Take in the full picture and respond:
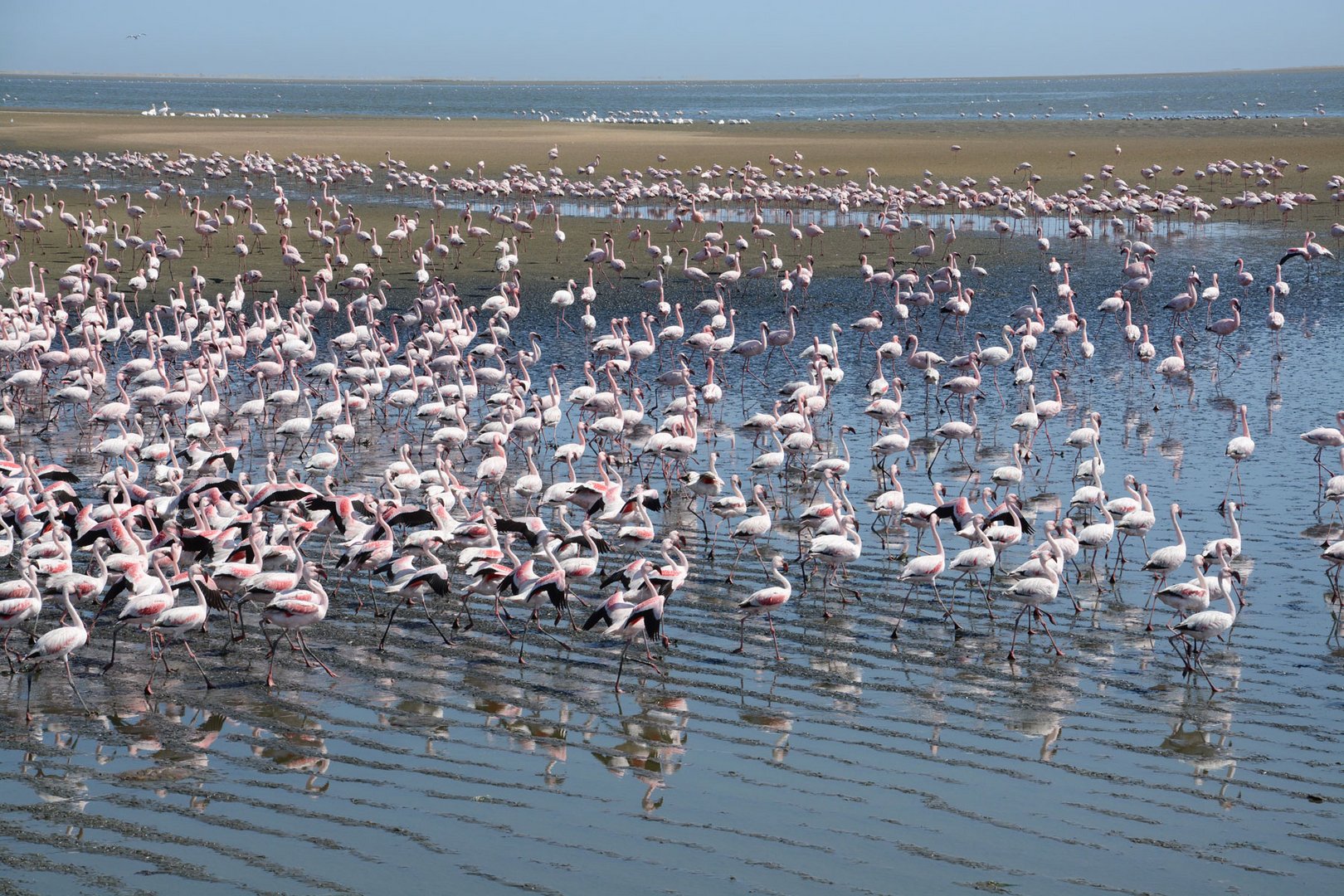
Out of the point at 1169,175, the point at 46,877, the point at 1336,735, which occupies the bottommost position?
the point at 46,877

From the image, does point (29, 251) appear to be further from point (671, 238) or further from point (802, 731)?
point (802, 731)

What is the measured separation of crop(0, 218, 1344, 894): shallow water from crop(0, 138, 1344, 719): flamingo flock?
23 centimetres

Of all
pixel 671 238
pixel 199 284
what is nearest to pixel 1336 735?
pixel 199 284

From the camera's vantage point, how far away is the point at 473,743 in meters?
8.16

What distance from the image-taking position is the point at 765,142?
195 ft

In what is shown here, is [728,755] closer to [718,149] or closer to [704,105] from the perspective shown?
[718,149]

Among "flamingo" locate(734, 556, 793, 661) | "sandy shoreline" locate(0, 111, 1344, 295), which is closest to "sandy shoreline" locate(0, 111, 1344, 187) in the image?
"sandy shoreline" locate(0, 111, 1344, 295)

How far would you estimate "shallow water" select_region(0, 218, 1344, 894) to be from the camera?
6.79 meters

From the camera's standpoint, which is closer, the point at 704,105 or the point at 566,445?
the point at 566,445

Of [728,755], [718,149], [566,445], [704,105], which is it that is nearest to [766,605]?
[728,755]

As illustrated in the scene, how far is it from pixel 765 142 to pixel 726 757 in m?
53.4

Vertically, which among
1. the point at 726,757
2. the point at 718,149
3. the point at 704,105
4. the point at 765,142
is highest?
the point at 704,105

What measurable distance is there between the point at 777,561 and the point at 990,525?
6.11 feet

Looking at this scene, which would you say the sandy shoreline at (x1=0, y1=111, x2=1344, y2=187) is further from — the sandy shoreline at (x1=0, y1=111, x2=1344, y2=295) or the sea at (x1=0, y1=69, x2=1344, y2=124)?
the sea at (x1=0, y1=69, x2=1344, y2=124)
